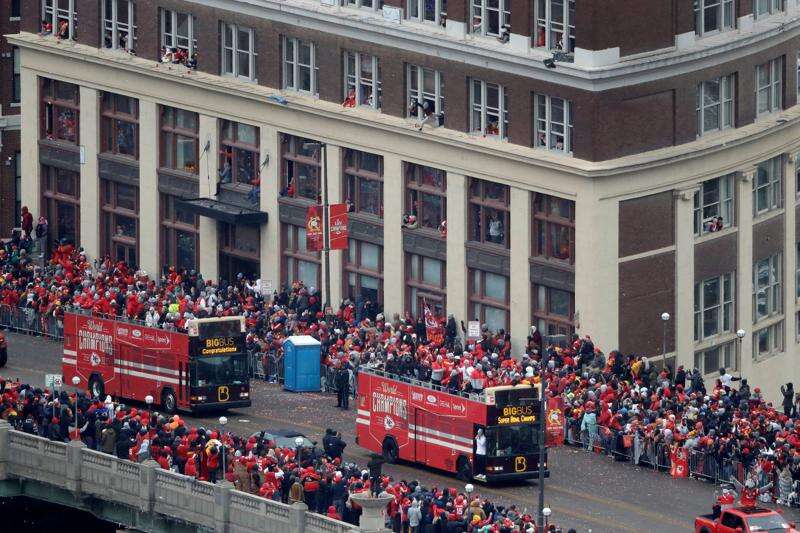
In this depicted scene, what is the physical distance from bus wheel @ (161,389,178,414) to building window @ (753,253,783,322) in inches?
942

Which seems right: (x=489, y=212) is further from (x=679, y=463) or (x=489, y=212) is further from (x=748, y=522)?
(x=748, y=522)

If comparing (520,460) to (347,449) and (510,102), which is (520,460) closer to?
(347,449)

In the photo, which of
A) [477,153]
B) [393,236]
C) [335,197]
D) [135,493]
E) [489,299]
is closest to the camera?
[135,493]

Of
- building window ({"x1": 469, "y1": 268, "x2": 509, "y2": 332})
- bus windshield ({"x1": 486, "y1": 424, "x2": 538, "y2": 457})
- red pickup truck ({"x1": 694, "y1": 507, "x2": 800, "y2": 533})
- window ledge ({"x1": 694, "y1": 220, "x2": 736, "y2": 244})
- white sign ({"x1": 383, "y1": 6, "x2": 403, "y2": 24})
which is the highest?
white sign ({"x1": 383, "y1": 6, "x2": 403, "y2": 24})

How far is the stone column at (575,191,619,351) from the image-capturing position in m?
101

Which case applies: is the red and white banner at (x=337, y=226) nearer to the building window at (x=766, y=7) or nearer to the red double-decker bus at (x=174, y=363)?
the red double-decker bus at (x=174, y=363)

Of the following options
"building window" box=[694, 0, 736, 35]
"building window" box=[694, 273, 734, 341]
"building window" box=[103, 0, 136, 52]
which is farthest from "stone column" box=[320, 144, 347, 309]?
"building window" box=[694, 0, 736, 35]

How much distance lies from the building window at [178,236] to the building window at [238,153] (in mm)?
2411

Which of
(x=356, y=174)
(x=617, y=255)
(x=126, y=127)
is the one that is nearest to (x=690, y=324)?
(x=617, y=255)

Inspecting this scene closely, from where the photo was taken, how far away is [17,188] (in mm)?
126875

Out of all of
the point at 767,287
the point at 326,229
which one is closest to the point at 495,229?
the point at 326,229

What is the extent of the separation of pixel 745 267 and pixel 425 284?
11.7 m

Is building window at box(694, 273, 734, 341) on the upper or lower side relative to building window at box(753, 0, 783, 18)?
lower

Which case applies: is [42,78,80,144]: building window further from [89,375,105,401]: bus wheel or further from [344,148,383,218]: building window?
[89,375,105,401]: bus wheel
